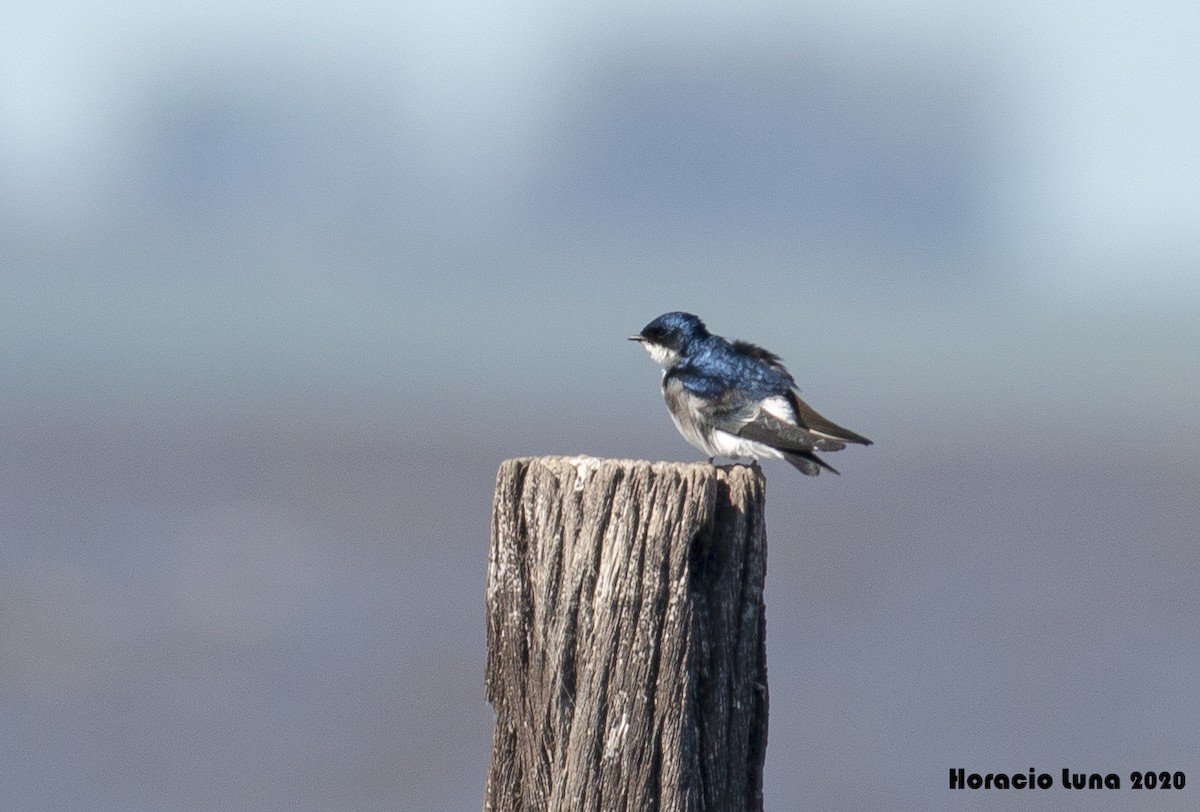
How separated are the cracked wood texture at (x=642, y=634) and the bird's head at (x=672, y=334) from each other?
2440 mm

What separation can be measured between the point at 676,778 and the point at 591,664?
1.23 ft

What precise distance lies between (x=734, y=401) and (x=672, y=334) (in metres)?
0.58

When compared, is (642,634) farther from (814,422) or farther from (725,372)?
(725,372)

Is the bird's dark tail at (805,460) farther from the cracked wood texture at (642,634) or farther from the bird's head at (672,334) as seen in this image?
the cracked wood texture at (642,634)

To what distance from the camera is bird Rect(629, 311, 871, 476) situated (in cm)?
587

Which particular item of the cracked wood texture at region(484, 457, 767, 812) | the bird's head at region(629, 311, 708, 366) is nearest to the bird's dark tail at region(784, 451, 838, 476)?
the bird's head at region(629, 311, 708, 366)

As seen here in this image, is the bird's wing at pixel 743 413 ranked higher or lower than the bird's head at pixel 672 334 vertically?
lower

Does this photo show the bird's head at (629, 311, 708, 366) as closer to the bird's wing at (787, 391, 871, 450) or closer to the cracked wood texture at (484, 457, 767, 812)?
the bird's wing at (787, 391, 871, 450)

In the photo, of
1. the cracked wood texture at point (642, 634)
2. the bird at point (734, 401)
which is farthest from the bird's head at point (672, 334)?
the cracked wood texture at point (642, 634)

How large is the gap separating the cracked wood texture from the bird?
1.77 metres

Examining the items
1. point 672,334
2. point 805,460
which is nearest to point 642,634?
point 805,460

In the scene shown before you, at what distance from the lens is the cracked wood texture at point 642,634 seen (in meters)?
3.86

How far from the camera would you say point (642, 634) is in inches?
152

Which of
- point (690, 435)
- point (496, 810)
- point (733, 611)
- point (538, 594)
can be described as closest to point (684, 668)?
point (733, 611)
